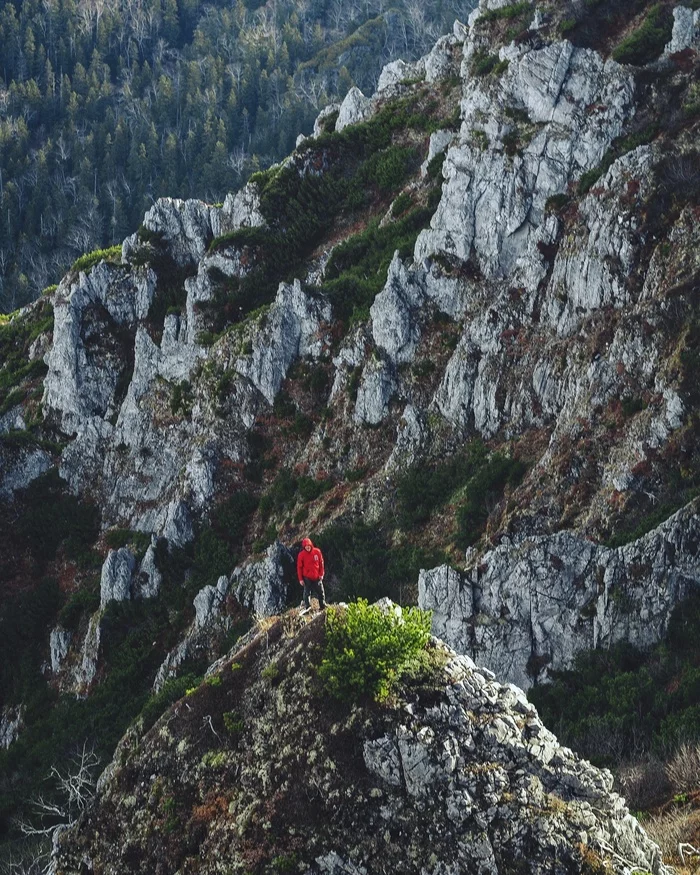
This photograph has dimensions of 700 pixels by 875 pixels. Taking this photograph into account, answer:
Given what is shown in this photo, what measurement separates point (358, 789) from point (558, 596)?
887 inches

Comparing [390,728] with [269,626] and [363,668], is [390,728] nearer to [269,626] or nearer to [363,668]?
[363,668]

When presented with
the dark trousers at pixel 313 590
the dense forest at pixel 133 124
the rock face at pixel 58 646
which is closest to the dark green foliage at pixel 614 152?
the dark trousers at pixel 313 590

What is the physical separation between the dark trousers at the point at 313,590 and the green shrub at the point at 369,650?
435 centimetres

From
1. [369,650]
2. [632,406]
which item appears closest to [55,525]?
[632,406]

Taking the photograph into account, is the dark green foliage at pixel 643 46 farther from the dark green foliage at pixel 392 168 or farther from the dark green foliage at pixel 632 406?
the dark green foliage at pixel 632 406

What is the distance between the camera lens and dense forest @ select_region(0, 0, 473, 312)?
152125 millimetres

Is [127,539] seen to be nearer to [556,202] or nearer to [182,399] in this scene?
[182,399]

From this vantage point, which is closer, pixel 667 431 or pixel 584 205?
pixel 667 431

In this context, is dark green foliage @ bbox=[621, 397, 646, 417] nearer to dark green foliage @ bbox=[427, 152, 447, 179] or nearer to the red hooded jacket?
the red hooded jacket

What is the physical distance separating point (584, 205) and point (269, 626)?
35990mm

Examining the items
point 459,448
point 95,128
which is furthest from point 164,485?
point 95,128

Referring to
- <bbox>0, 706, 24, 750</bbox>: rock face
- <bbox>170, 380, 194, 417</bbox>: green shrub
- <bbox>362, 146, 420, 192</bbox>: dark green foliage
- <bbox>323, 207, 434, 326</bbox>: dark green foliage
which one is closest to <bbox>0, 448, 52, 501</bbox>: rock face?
<bbox>170, 380, 194, 417</bbox>: green shrub

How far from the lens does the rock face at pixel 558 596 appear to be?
114 feet

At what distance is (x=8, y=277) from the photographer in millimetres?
142000
